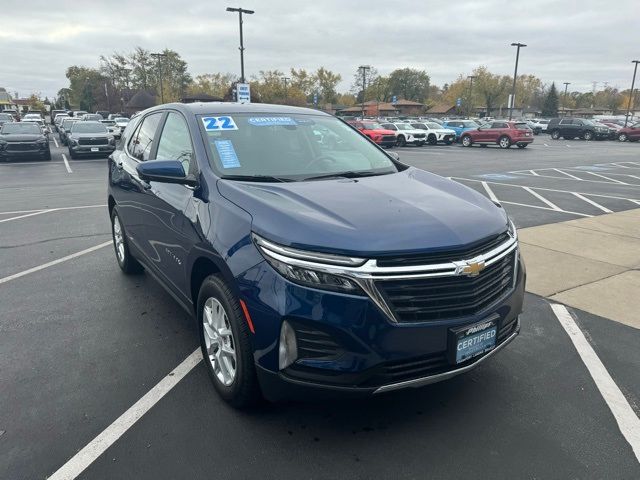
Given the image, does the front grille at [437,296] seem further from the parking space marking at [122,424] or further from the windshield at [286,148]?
the parking space marking at [122,424]

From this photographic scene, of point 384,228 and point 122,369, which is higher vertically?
point 384,228

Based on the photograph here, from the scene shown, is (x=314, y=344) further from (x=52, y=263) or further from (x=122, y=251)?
(x=52, y=263)

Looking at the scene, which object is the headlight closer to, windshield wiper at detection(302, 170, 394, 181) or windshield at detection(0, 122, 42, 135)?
windshield wiper at detection(302, 170, 394, 181)

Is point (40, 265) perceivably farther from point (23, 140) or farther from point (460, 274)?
point (23, 140)

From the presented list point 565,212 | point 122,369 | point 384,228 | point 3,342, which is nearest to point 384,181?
point 384,228

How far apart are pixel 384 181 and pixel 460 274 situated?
45.6 inches

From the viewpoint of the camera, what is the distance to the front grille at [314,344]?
8.09 ft

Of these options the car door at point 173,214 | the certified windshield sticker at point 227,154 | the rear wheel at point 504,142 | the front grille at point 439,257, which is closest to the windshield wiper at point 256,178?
the certified windshield sticker at point 227,154

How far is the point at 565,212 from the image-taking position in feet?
30.6

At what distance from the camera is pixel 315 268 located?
8.09 ft

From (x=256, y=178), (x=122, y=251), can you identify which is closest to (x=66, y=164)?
(x=122, y=251)

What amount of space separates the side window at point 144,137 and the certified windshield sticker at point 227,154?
46.2 inches

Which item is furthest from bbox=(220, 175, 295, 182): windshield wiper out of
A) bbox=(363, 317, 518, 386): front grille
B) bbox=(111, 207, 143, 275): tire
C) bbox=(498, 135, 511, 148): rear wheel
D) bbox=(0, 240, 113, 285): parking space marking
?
bbox=(498, 135, 511, 148): rear wheel

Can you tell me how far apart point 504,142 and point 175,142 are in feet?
94.5
